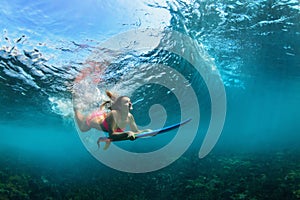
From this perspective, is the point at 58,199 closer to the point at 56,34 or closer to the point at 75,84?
the point at 75,84

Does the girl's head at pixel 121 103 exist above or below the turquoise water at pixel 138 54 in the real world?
below

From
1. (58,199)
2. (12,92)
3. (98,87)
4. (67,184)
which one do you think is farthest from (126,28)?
(12,92)

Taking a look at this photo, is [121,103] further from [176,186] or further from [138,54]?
[176,186]

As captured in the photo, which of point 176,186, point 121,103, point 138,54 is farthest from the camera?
point 176,186

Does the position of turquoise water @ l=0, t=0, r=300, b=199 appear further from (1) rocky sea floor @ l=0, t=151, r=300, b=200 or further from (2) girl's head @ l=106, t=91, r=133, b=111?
(2) girl's head @ l=106, t=91, r=133, b=111

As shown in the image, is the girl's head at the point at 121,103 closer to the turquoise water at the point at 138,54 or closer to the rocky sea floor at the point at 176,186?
the turquoise water at the point at 138,54

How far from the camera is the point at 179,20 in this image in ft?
34.1

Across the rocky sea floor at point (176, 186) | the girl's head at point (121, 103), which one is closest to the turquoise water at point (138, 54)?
the rocky sea floor at point (176, 186)

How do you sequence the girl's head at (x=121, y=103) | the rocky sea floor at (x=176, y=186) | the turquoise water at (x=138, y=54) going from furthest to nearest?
1. the rocky sea floor at (x=176, y=186)
2. the turquoise water at (x=138, y=54)
3. the girl's head at (x=121, y=103)

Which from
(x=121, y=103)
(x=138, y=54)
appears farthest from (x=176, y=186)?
(x=121, y=103)

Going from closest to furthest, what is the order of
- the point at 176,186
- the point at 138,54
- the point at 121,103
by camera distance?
the point at 121,103, the point at 138,54, the point at 176,186

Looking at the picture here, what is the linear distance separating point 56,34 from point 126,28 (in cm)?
311

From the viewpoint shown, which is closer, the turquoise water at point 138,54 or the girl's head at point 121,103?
the girl's head at point 121,103

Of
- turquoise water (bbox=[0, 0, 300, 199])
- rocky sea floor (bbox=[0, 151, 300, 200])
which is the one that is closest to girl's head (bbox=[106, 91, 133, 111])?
turquoise water (bbox=[0, 0, 300, 199])
